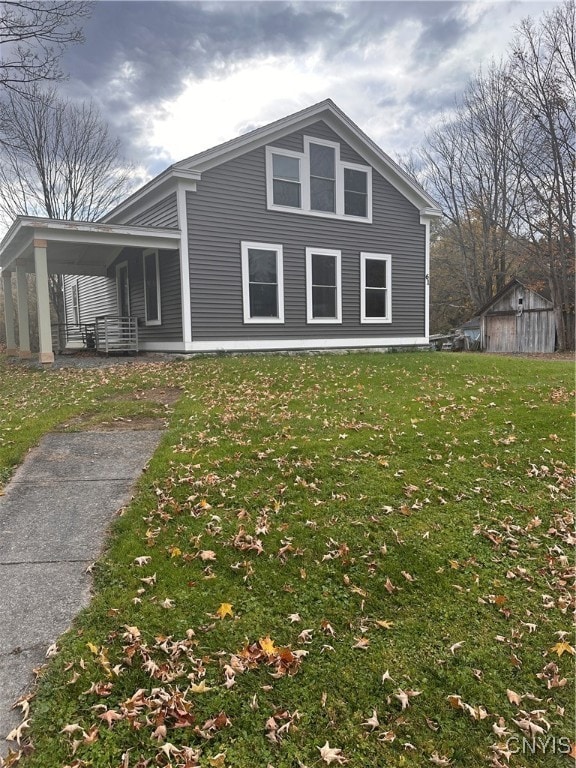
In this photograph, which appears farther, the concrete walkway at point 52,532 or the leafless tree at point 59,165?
the leafless tree at point 59,165

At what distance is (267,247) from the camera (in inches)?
504

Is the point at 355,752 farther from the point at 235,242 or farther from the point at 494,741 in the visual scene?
the point at 235,242

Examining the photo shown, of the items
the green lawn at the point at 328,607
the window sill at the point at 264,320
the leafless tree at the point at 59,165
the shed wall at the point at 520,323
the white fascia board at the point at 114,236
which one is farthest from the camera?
the shed wall at the point at 520,323

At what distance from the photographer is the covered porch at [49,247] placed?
10445 millimetres

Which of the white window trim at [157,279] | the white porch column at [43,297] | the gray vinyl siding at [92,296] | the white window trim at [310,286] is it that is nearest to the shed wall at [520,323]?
the white window trim at [310,286]

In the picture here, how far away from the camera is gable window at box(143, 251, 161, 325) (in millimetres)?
13023

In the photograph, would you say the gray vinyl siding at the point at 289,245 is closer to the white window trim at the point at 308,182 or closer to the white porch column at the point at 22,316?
the white window trim at the point at 308,182

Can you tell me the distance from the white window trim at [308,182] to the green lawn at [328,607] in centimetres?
887

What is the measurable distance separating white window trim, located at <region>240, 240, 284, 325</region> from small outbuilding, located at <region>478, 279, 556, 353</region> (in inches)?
579

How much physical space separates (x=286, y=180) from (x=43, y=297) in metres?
6.87

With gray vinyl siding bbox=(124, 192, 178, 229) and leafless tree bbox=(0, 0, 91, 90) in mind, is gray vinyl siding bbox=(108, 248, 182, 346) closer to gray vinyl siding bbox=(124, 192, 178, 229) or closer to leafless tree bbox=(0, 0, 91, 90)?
gray vinyl siding bbox=(124, 192, 178, 229)

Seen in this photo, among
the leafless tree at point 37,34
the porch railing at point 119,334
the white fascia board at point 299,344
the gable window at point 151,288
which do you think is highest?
the leafless tree at point 37,34

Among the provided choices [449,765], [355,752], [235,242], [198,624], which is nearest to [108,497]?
[198,624]

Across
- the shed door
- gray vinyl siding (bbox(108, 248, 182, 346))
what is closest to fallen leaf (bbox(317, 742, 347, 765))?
gray vinyl siding (bbox(108, 248, 182, 346))
